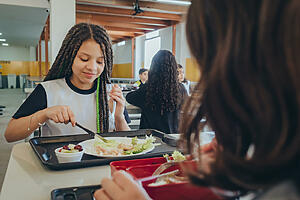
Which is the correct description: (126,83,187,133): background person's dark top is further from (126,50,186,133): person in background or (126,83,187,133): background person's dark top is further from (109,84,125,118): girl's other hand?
(109,84,125,118): girl's other hand

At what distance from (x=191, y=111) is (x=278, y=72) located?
17 cm

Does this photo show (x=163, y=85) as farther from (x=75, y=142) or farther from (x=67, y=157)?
(x=67, y=157)

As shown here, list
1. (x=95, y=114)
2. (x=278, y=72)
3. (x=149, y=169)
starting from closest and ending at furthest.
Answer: (x=278, y=72) < (x=149, y=169) < (x=95, y=114)

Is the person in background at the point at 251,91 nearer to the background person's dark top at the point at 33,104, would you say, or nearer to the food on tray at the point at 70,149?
the food on tray at the point at 70,149

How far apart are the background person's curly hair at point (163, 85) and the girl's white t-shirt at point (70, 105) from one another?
740mm

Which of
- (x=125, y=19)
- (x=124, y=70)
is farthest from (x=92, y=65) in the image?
(x=124, y=70)

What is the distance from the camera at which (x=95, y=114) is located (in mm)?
1744

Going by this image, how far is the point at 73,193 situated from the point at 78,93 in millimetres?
1043

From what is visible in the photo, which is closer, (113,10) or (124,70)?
(113,10)

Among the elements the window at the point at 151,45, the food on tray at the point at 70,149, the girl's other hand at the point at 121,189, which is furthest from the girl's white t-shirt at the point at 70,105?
the window at the point at 151,45

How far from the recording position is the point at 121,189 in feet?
1.69

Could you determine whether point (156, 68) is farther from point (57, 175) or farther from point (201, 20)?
point (201, 20)

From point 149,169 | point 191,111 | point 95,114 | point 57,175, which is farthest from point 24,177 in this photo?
point 95,114

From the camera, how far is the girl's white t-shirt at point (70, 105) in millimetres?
1604
